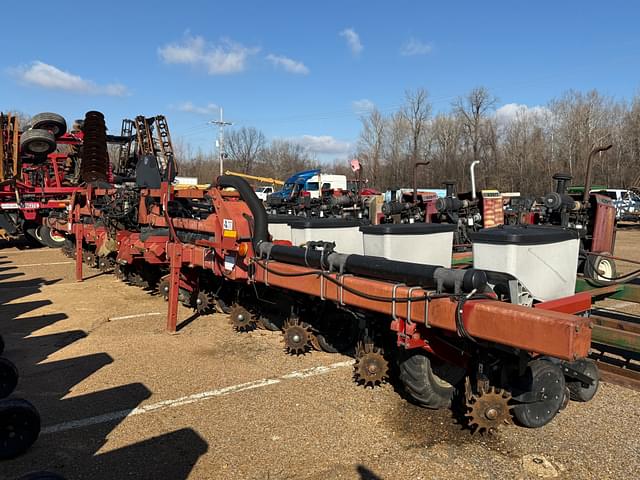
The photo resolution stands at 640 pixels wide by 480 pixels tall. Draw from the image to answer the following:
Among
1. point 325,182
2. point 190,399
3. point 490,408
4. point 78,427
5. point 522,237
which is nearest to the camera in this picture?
point 490,408

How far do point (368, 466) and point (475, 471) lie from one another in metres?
0.62

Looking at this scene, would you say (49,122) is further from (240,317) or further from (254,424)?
(254,424)

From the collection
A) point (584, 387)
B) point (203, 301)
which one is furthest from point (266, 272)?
point (584, 387)

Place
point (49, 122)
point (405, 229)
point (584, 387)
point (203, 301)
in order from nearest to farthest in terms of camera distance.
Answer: point (584, 387)
point (405, 229)
point (203, 301)
point (49, 122)

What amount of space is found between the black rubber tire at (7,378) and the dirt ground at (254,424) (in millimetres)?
252

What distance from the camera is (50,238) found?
1535 cm

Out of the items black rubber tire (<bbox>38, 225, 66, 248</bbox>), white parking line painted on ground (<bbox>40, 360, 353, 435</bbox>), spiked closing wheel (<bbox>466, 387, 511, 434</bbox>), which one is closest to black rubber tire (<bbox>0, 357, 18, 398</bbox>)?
white parking line painted on ground (<bbox>40, 360, 353, 435</bbox>)

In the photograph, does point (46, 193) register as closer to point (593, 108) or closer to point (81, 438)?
point (81, 438)

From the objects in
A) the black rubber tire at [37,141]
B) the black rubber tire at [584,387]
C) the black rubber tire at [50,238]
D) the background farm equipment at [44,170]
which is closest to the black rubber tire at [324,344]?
the black rubber tire at [584,387]

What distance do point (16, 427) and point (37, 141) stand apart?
1124 cm

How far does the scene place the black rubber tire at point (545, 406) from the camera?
3334mm

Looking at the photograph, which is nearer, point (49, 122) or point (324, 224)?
point (324, 224)

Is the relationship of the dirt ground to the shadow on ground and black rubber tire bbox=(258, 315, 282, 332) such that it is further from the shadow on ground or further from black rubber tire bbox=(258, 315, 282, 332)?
black rubber tire bbox=(258, 315, 282, 332)

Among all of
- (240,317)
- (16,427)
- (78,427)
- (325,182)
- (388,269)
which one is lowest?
(78,427)
